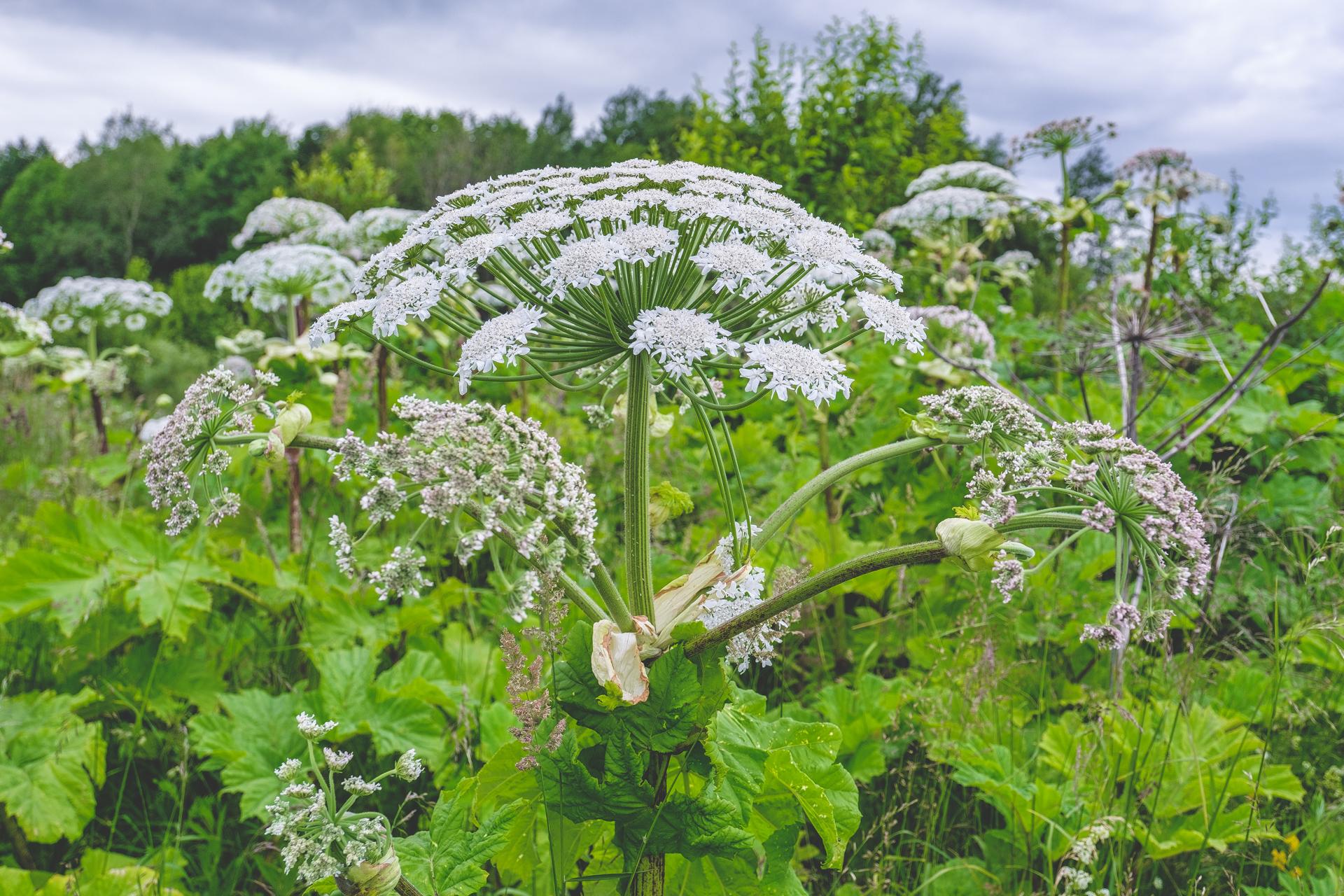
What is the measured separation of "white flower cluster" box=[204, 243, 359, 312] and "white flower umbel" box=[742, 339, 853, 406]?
3.35 m

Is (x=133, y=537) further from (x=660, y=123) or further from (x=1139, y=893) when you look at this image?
(x=660, y=123)

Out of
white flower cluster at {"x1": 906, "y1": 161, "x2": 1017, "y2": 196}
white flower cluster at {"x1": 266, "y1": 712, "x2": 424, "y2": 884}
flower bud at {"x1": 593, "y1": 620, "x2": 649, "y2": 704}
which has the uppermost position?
white flower cluster at {"x1": 906, "y1": 161, "x2": 1017, "y2": 196}

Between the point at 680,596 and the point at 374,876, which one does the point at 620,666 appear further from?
the point at 374,876

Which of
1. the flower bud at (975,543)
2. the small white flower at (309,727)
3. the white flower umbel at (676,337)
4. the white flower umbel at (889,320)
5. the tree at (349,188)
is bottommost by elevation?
the small white flower at (309,727)

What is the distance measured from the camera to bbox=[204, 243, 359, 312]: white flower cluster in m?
4.41

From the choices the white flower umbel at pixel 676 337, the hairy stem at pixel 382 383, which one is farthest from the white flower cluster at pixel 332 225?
the white flower umbel at pixel 676 337

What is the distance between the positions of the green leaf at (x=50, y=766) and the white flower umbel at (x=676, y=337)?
234cm

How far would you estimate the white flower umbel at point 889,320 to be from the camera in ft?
5.05

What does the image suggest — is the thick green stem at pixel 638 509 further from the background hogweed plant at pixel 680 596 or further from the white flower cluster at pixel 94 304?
the white flower cluster at pixel 94 304

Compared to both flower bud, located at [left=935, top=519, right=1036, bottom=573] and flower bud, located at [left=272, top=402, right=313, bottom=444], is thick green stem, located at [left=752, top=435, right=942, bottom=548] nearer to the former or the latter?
flower bud, located at [left=935, top=519, right=1036, bottom=573]

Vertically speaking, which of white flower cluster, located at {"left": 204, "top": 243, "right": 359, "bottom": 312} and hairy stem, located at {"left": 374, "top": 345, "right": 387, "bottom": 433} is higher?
white flower cluster, located at {"left": 204, "top": 243, "right": 359, "bottom": 312}

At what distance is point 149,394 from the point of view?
43.3 ft

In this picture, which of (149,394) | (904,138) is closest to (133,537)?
(904,138)

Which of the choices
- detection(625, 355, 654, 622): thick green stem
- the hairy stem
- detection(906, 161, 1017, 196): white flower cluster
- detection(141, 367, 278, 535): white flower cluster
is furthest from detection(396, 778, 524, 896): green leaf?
detection(906, 161, 1017, 196): white flower cluster
